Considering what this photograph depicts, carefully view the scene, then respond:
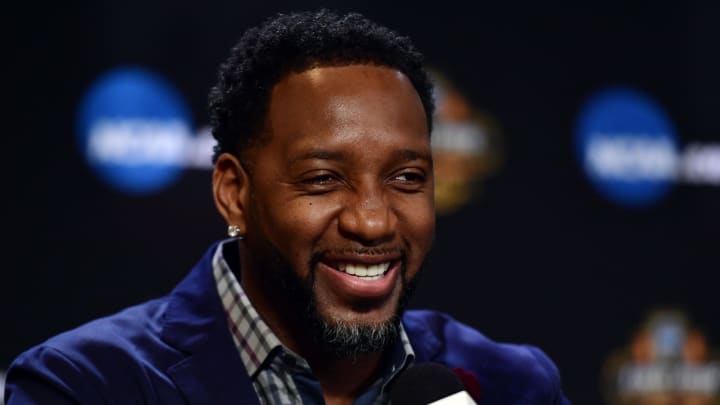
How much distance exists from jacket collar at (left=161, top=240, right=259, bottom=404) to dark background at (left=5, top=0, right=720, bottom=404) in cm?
116

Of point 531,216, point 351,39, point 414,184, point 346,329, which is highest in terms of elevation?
point 351,39

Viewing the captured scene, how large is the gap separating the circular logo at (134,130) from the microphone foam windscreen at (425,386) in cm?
161

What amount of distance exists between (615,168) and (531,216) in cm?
36

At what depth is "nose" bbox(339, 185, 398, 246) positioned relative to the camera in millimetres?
1297

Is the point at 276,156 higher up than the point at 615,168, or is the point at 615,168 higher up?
the point at 276,156

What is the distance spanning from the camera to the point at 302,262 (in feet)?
4.42

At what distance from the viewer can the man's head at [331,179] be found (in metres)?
1.32

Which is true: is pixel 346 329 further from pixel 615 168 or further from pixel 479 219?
pixel 615 168

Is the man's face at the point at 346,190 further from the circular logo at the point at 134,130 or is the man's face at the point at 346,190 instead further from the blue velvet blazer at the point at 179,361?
the circular logo at the point at 134,130

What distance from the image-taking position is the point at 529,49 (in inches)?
122

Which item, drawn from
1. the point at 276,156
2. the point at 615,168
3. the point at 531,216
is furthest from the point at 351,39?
the point at 615,168

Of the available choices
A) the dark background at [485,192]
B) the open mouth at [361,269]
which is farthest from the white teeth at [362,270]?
the dark background at [485,192]

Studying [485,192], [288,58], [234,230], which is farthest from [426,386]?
[485,192]

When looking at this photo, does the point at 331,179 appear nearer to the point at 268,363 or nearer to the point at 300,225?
the point at 300,225
